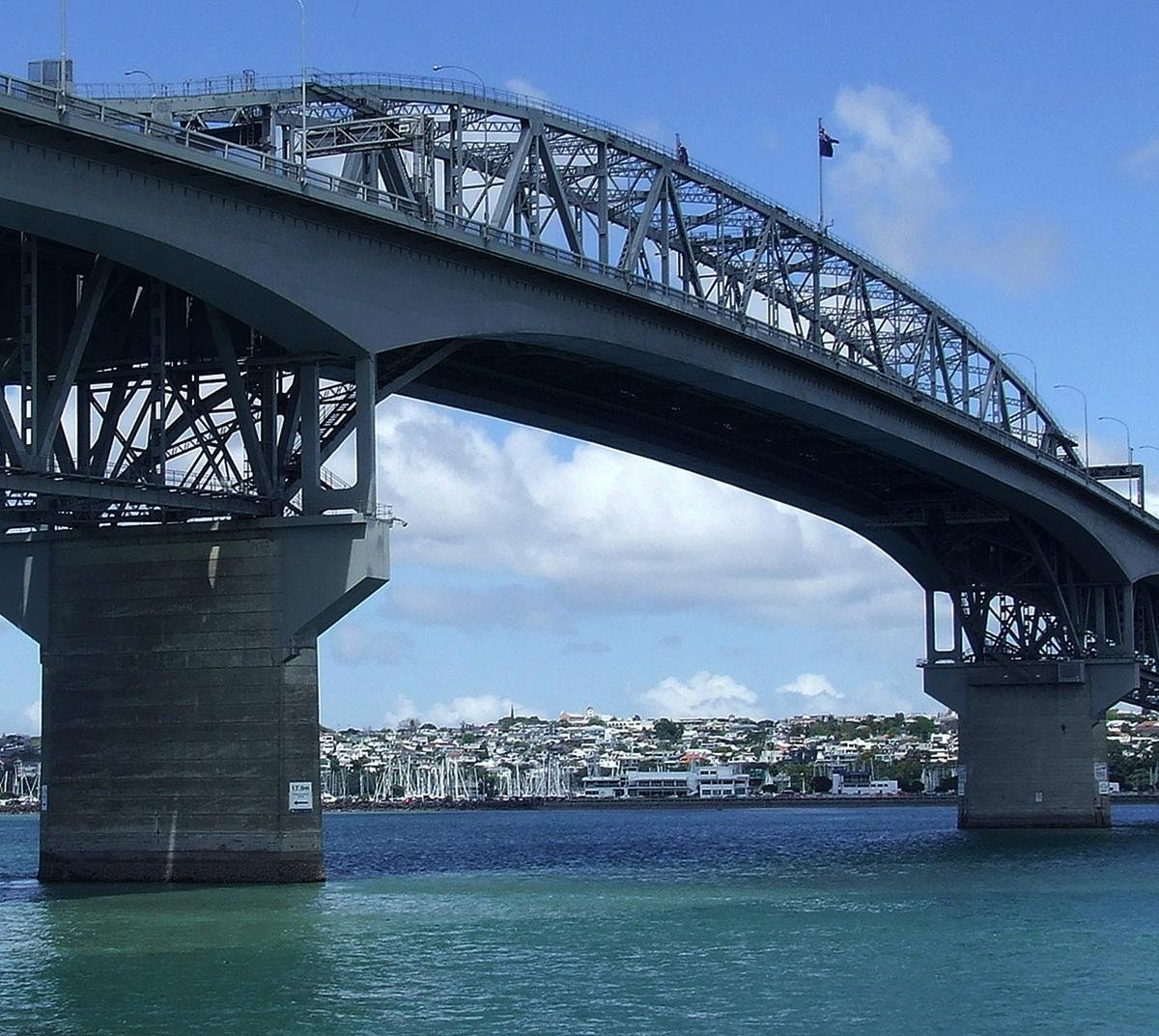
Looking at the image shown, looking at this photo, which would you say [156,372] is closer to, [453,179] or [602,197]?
[453,179]

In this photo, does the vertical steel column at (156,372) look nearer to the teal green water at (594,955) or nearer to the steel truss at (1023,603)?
the teal green water at (594,955)

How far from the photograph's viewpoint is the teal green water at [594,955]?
37.6 metres

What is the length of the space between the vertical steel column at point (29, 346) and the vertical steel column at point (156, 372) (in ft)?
10.8

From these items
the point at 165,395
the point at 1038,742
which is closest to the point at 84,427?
the point at 165,395

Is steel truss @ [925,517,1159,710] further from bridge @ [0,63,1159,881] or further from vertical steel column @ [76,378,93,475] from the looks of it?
vertical steel column @ [76,378,93,475]

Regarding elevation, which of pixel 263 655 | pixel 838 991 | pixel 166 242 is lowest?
pixel 838 991

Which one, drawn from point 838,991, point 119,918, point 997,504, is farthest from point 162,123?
point 997,504

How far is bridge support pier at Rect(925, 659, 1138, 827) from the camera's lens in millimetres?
110562

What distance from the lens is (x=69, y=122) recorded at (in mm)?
48094

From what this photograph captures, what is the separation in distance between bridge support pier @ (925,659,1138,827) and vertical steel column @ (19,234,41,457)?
6787 cm

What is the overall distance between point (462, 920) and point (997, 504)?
5739 centimetres

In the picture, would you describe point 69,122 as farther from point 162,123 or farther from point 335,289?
point 335,289

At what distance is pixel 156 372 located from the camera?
189ft

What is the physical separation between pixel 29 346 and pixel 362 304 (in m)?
8.81
